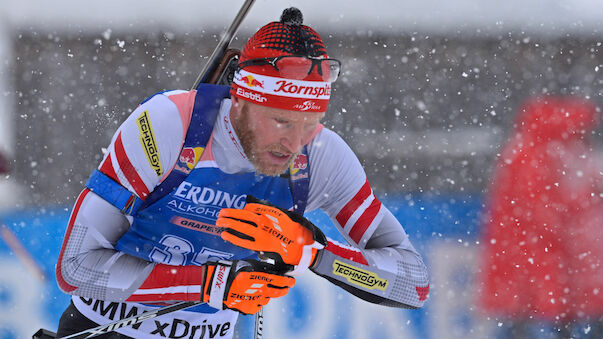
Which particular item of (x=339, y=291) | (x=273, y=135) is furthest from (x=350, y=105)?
(x=273, y=135)

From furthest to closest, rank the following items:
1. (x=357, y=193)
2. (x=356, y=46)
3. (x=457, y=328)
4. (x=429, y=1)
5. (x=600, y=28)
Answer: (x=429, y=1)
(x=600, y=28)
(x=356, y=46)
(x=457, y=328)
(x=357, y=193)

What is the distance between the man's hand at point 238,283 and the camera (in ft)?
6.67

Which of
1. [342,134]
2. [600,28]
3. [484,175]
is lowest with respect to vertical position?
[484,175]

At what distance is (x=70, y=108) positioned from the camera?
A: 475 cm

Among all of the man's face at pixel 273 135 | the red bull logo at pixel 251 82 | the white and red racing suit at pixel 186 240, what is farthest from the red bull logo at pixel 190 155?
the red bull logo at pixel 251 82

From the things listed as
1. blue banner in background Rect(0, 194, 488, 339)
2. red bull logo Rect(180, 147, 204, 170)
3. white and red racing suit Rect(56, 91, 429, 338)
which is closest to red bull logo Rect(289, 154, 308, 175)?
white and red racing suit Rect(56, 91, 429, 338)

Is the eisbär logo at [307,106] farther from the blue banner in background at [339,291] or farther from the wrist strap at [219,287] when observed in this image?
the blue banner in background at [339,291]

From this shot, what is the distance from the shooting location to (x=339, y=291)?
4.48 meters

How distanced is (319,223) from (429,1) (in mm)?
2681

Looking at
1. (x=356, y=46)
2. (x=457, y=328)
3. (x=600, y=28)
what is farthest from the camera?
(x=600, y=28)

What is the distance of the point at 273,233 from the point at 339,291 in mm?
2626

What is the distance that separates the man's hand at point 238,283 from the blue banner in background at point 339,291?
91.1 inches

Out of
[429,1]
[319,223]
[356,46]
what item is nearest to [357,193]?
[319,223]

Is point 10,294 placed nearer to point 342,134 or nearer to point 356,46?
point 342,134
